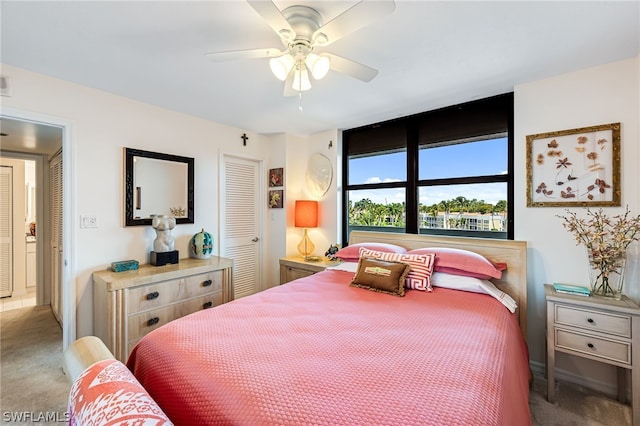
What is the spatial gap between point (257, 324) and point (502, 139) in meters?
2.66

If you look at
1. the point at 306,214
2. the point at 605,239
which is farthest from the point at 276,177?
the point at 605,239

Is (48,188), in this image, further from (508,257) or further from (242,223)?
(508,257)

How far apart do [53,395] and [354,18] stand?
10.1 ft

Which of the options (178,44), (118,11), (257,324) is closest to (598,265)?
(257,324)

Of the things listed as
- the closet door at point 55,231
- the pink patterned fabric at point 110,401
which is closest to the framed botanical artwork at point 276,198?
the closet door at point 55,231

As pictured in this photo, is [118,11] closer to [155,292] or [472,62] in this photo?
[155,292]

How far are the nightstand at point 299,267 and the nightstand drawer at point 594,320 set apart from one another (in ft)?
6.43

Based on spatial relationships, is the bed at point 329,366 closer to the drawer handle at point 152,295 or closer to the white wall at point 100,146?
the drawer handle at point 152,295

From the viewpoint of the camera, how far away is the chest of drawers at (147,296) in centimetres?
206

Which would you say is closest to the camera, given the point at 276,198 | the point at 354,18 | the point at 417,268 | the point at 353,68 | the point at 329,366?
the point at 329,366

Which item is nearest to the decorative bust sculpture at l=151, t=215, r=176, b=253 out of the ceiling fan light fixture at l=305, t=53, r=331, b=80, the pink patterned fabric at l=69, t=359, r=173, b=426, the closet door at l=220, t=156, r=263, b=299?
the closet door at l=220, t=156, r=263, b=299

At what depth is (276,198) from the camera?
12.1ft

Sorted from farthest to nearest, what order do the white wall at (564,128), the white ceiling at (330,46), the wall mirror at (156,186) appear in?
the wall mirror at (156,186), the white wall at (564,128), the white ceiling at (330,46)

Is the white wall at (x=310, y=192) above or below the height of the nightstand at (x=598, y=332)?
above
